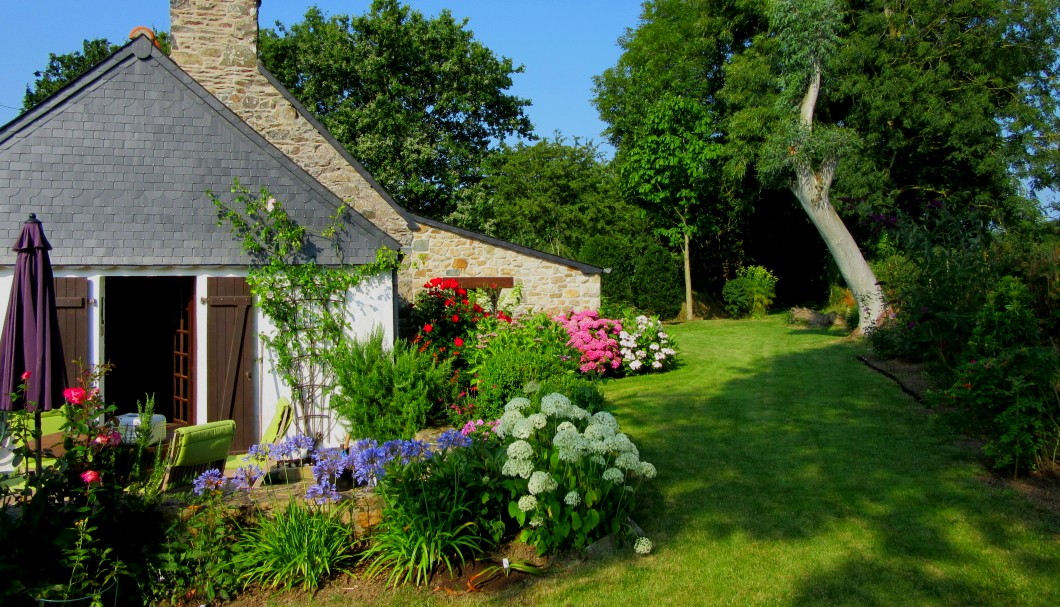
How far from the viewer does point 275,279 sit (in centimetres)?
834

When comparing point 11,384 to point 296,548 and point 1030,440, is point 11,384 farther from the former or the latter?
point 1030,440

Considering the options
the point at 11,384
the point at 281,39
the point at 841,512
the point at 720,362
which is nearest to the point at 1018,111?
the point at 720,362

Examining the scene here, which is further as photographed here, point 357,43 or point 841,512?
point 357,43

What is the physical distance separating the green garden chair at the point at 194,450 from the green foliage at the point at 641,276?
55.0 feet

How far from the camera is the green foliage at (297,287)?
8.32 meters

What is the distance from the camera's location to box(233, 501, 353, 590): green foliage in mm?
4898

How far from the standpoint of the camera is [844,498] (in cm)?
621

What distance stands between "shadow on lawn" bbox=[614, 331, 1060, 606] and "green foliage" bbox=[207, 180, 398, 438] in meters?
3.56

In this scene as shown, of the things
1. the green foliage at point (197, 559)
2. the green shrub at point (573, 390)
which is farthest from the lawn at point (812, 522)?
the green shrub at point (573, 390)

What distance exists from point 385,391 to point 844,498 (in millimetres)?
4521

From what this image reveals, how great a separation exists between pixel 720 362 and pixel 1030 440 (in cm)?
819

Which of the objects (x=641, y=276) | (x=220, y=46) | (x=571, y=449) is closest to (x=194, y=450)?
(x=571, y=449)

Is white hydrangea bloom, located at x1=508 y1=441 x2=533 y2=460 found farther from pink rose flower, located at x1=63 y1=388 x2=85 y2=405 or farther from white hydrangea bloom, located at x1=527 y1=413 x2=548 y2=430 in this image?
pink rose flower, located at x1=63 y1=388 x2=85 y2=405

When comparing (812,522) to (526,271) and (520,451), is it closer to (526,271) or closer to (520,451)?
(520,451)
